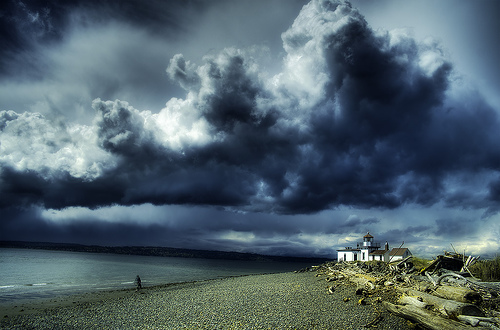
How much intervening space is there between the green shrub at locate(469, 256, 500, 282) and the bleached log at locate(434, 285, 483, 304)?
974 centimetres

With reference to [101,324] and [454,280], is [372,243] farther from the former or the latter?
[101,324]

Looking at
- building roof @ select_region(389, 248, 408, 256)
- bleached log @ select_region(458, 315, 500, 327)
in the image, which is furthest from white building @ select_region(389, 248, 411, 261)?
bleached log @ select_region(458, 315, 500, 327)

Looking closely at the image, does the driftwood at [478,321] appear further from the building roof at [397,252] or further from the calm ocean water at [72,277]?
the building roof at [397,252]

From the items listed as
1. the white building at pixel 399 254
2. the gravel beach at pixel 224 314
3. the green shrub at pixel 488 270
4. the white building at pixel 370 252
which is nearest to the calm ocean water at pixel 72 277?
the gravel beach at pixel 224 314

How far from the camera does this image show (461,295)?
16406 millimetres

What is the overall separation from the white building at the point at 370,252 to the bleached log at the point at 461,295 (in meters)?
54.0

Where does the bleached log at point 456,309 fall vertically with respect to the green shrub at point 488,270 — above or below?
below

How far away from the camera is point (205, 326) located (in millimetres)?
15547

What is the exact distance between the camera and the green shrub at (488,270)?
79.8 feet

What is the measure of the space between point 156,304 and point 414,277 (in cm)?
2367

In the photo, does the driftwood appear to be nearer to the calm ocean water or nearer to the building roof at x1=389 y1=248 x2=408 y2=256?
the calm ocean water

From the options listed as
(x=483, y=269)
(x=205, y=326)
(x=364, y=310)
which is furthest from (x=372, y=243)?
(x=205, y=326)

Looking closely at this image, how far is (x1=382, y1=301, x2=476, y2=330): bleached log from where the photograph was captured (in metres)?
12.9

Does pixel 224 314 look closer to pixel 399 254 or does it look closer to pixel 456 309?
pixel 456 309
